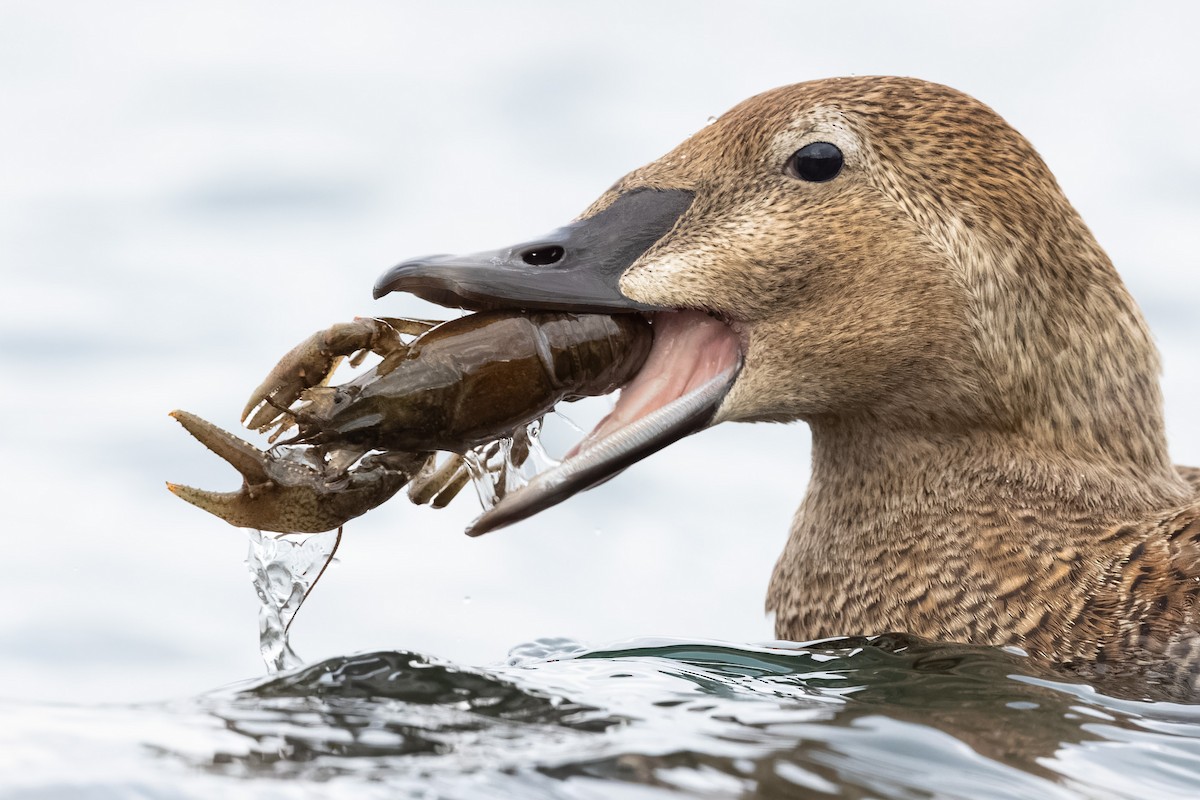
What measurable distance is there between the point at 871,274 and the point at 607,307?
78 cm

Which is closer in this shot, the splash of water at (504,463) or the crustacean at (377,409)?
the crustacean at (377,409)

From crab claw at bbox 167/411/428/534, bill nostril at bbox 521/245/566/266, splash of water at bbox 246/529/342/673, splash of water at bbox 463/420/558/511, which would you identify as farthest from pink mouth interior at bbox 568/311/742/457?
splash of water at bbox 246/529/342/673

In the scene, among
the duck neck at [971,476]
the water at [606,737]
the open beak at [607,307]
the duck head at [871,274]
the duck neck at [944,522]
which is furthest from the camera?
the duck neck at [971,476]

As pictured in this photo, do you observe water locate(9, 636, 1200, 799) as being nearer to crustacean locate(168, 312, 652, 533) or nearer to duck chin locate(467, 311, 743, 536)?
duck chin locate(467, 311, 743, 536)

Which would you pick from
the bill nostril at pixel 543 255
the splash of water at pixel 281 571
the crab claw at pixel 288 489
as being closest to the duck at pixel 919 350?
the bill nostril at pixel 543 255

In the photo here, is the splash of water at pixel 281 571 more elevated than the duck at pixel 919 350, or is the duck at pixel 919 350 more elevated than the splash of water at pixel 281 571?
the duck at pixel 919 350

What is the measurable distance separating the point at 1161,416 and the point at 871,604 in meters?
1.04

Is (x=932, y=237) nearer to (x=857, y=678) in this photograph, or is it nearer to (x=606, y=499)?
(x=857, y=678)

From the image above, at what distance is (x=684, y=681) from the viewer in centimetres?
443

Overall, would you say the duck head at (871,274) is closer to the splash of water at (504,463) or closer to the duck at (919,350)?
the duck at (919,350)

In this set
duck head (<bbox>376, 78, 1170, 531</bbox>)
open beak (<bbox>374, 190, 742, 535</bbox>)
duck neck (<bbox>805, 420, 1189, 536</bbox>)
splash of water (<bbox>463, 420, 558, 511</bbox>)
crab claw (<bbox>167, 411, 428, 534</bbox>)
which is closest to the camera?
crab claw (<bbox>167, 411, 428, 534</bbox>)

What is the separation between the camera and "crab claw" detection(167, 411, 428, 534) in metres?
4.40

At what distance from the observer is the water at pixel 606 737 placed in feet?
11.0

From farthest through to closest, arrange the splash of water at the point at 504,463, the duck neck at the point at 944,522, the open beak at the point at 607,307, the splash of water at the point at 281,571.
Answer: the duck neck at the point at 944,522
the splash of water at the point at 281,571
the splash of water at the point at 504,463
the open beak at the point at 607,307
